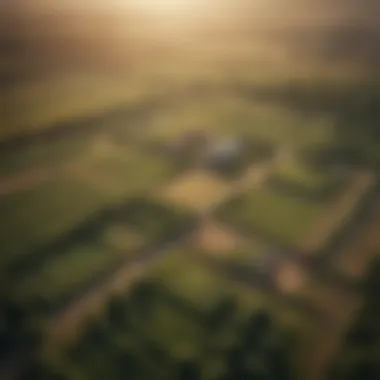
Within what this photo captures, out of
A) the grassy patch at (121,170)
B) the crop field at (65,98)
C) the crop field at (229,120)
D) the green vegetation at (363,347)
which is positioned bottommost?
the green vegetation at (363,347)

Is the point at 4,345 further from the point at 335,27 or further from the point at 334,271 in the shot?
the point at 335,27

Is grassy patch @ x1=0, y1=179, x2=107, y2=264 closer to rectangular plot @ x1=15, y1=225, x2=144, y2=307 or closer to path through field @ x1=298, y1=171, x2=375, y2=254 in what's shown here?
rectangular plot @ x1=15, y1=225, x2=144, y2=307

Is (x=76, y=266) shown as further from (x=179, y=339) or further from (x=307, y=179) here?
(x=307, y=179)

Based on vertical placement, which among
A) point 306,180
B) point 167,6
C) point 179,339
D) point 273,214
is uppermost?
point 167,6

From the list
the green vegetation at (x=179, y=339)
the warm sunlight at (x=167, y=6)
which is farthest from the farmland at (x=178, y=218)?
the warm sunlight at (x=167, y=6)

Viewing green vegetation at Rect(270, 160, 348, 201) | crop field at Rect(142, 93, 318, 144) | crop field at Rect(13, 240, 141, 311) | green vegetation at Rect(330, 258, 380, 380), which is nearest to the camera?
green vegetation at Rect(330, 258, 380, 380)

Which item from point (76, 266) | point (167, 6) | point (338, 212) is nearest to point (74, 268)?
point (76, 266)

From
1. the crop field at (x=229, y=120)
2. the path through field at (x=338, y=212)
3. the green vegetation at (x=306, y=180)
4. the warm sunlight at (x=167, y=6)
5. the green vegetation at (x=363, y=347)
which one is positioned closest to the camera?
the green vegetation at (x=363, y=347)

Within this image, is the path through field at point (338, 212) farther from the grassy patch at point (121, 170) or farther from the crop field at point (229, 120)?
the grassy patch at point (121, 170)

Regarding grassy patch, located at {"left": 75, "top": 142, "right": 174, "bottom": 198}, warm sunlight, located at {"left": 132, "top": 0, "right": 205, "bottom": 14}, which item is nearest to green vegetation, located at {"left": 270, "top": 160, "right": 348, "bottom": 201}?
grassy patch, located at {"left": 75, "top": 142, "right": 174, "bottom": 198}

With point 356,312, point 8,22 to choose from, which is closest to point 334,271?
point 356,312
